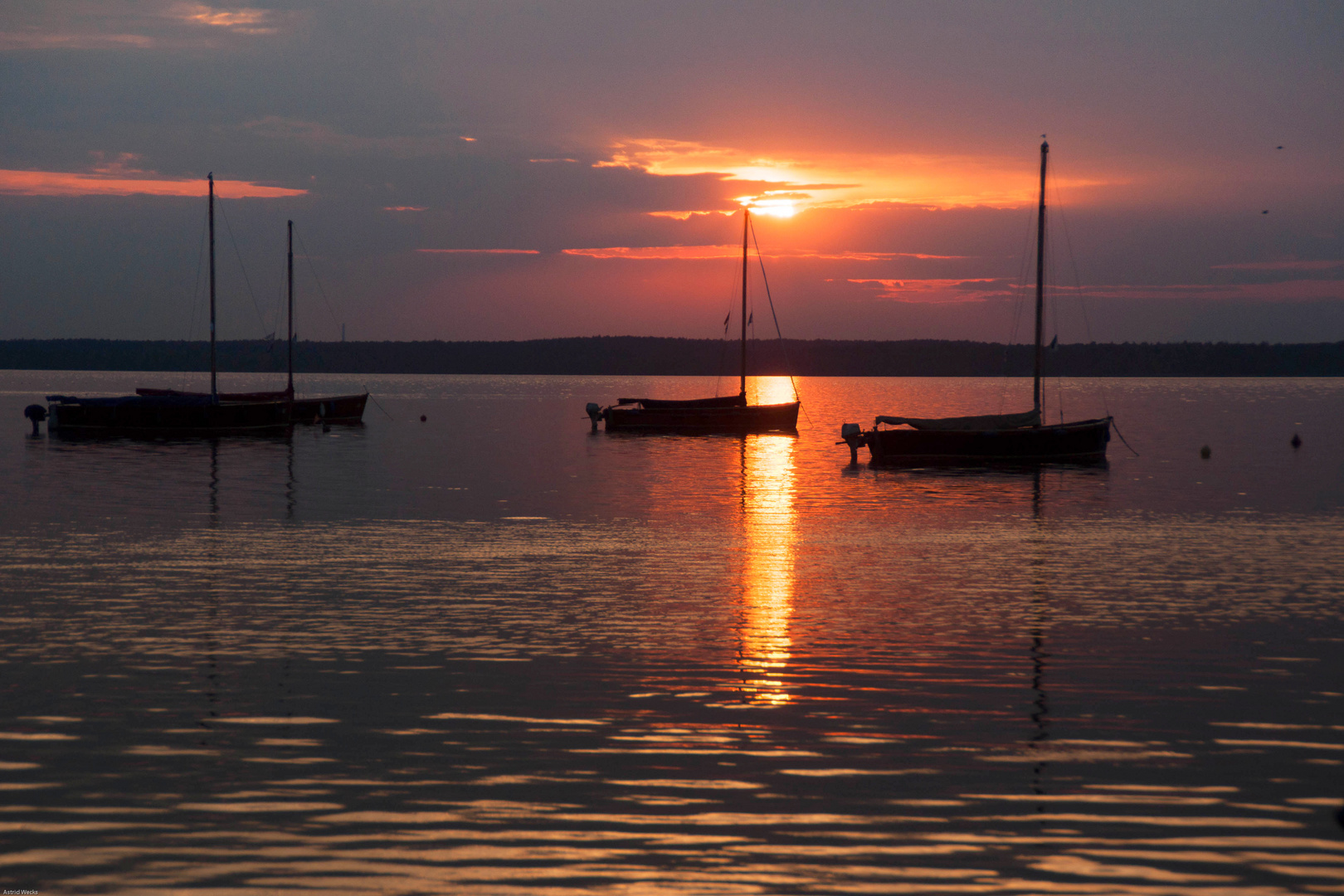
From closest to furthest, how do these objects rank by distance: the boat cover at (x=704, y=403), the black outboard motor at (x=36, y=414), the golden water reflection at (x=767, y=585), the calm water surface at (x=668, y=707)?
the calm water surface at (x=668, y=707)
the golden water reflection at (x=767, y=585)
the black outboard motor at (x=36, y=414)
the boat cover at (x=704, y=403)

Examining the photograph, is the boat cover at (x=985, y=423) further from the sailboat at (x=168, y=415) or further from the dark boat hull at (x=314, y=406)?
the dark boat hull at (x=314, y=406)

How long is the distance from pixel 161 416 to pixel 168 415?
16.8 inches

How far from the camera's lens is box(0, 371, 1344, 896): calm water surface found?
359 inches

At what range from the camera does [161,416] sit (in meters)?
74.2

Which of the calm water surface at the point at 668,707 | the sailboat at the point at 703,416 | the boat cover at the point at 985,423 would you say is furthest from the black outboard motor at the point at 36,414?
the boat cover at the point at 985,423

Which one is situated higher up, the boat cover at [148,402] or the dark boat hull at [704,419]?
the boat cover at [148,402]

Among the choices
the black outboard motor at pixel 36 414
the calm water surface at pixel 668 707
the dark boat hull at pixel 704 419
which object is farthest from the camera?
the dark boat hull at pixel 704 419

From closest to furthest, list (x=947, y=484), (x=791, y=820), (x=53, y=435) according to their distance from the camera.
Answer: (x=791, y=820) → (x=947, y=484) → (x=53, y=435)

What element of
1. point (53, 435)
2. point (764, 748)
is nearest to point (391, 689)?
point (764, 748)

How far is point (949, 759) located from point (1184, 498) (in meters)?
33.8

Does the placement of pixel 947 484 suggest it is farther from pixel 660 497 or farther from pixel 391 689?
A: pixel 391 689

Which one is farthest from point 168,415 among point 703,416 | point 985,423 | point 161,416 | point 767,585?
point 767,585

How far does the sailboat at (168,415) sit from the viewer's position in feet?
242

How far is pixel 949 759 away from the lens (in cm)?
1154
